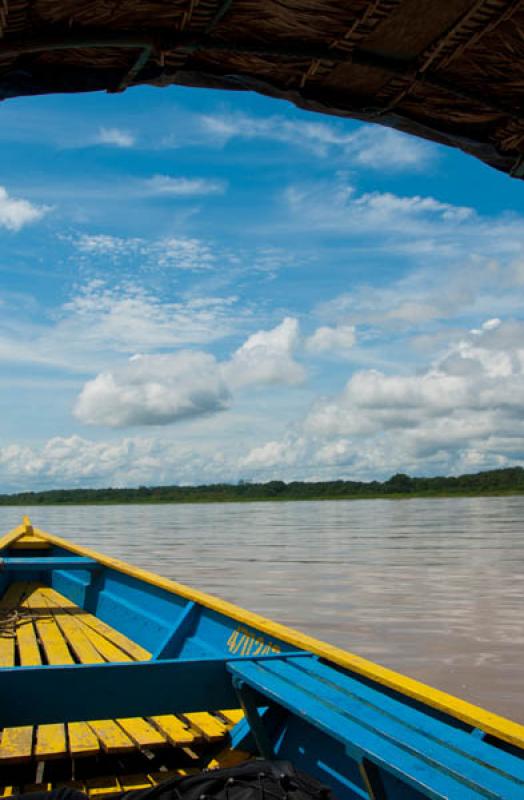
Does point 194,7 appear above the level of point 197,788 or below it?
above

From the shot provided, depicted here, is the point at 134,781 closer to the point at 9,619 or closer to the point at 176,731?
the point at 176,731

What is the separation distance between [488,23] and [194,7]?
2.11ft

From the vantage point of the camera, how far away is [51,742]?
3486 millimetres

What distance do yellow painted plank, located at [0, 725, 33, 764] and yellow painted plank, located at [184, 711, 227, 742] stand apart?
78 cm

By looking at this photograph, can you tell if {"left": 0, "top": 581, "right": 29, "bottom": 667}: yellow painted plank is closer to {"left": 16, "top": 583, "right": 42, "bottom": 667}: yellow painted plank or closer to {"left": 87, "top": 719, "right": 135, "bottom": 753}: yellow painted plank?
{"left": 16, "top": 583, "right": 42, "bottom": 667}: yellow painted plank

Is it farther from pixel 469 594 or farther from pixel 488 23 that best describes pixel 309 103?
pixel 469 594

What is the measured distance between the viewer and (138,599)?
6.55m

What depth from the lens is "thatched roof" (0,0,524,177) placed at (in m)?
1.63

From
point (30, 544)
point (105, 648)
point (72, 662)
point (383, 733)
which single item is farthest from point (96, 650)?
point (30, 544)

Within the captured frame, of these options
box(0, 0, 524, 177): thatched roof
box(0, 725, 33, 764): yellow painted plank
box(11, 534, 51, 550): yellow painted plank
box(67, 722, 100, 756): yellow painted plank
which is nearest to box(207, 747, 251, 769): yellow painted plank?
box(67, 722, 100, 756): yellow painted plank

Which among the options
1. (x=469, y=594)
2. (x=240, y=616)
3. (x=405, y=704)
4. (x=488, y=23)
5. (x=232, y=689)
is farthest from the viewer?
(x=469, y=594)

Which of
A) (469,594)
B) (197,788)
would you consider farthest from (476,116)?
(469,594)

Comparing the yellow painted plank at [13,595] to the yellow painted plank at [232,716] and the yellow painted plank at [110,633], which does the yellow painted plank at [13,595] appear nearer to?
the yellow painted plank at [110,633]

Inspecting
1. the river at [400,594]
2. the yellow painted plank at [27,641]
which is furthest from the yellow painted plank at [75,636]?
the river at [400,594]
